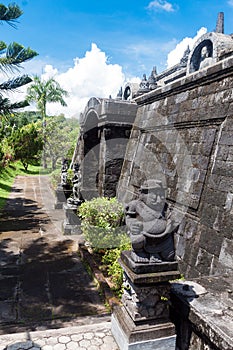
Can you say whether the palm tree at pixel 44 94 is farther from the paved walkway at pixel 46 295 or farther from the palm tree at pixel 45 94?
the paved walkway at pixel 46 295

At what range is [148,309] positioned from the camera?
281cm

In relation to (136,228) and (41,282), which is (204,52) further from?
(41,282)

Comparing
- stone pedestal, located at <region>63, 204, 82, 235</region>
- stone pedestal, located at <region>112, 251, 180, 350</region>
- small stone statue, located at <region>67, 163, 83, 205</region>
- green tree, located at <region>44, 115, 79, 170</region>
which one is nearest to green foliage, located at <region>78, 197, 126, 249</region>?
stone pedestal, located at <region>63, 204, 82, 235</region>

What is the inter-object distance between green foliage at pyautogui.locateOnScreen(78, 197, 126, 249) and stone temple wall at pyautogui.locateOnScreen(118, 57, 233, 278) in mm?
1238

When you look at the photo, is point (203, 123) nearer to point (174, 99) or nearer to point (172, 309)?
point (174, 99)

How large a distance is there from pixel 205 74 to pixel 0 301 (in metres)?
5.16

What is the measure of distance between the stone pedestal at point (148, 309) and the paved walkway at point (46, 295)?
459 mm

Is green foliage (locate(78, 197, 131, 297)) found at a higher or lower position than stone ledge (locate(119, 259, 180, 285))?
lower

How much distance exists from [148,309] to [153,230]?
2.83 ft

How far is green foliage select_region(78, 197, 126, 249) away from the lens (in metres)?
5.70

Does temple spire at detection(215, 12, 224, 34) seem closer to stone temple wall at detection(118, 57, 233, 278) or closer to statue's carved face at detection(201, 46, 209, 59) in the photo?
statue's carved face at detection(201, 46, 209, 59)

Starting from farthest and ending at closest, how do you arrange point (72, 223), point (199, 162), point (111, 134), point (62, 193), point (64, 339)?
point (62, 193) → point (72, 223) → point (111, 134) → point (199, 162) → point (64, 339)

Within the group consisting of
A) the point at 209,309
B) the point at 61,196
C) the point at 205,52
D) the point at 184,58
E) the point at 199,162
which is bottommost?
the point at 61,196

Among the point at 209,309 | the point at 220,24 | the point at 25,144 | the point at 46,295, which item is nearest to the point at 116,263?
the point at 46,295
